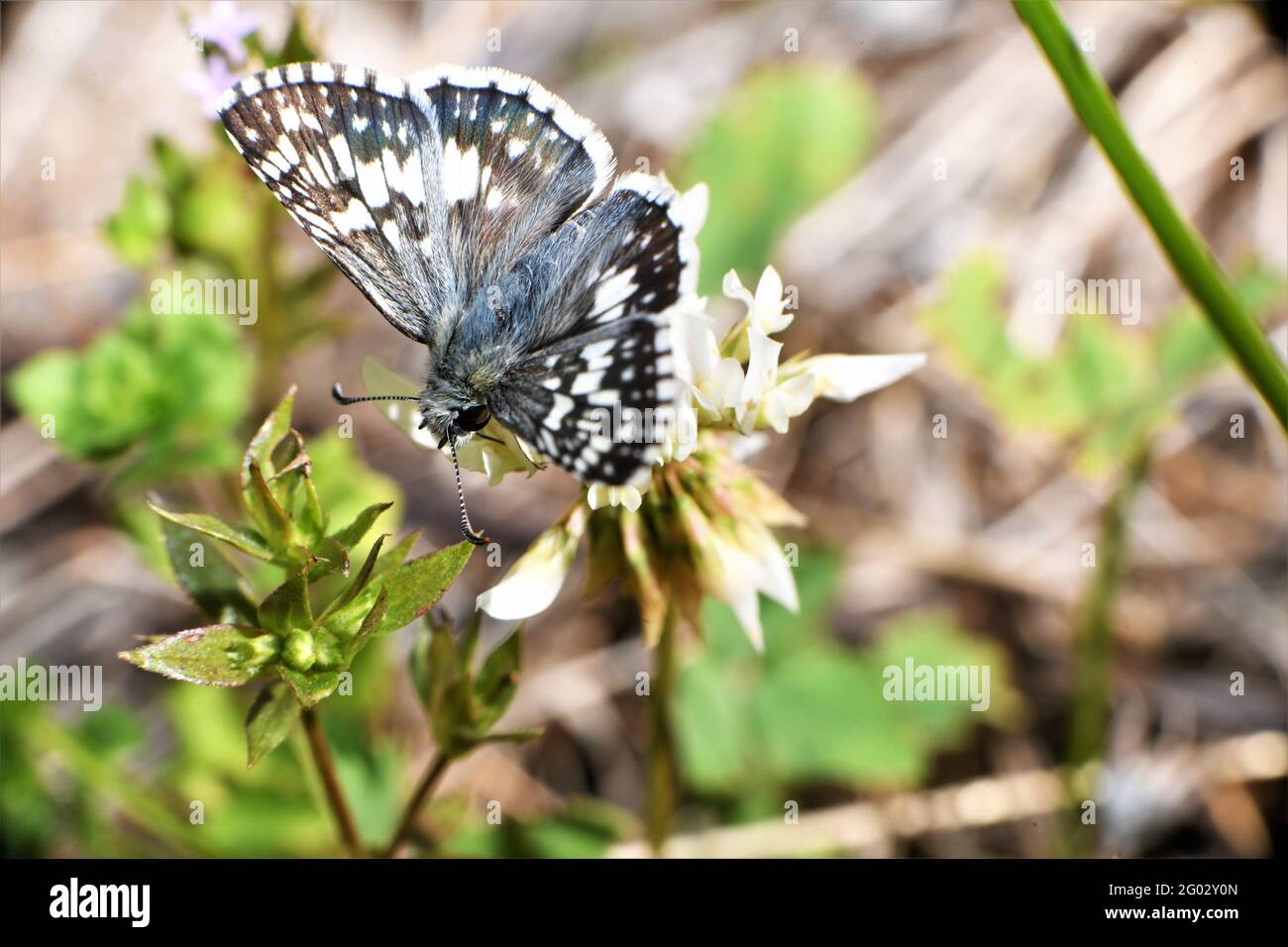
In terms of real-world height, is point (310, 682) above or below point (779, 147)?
below

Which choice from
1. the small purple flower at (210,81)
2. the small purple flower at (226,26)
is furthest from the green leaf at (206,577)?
the small purple flower at (226,26)

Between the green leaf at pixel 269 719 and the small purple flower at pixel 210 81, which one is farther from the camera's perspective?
the small purple flower at pixel 210 81

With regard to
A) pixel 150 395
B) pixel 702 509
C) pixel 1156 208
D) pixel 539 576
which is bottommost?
pixel 539 576

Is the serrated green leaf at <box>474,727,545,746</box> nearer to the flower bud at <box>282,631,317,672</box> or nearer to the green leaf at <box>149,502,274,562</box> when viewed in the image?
the flower bud at <box>282,631,317,672</box>

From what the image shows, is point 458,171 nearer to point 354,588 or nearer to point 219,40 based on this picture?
point 219,40

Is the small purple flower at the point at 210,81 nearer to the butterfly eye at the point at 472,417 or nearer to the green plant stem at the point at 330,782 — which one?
the butterfly eye at the point at 472,417

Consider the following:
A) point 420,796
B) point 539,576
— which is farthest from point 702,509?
point 420,796

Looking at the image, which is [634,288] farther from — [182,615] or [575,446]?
[182,615]
